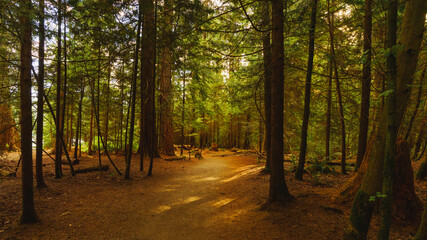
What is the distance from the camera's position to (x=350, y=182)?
529cm

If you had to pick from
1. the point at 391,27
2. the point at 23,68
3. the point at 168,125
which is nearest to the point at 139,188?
the point at 23,68

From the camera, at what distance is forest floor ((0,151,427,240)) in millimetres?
4168

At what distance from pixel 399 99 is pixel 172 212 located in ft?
18.6

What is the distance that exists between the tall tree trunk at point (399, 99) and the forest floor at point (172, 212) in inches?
27.9

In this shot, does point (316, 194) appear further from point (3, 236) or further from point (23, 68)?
point (23, 68)

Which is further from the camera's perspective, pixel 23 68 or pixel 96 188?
pixel 96 188

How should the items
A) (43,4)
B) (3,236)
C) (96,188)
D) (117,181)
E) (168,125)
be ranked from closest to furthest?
(3,236) < (43,4) < (96,188) < (117,181) < (168,125)

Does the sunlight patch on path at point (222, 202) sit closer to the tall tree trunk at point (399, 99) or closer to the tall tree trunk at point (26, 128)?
the tall tree trunk at point (399, 99)

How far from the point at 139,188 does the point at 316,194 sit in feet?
20.9

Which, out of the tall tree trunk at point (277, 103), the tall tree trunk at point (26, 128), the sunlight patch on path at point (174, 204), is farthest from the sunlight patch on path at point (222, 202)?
the tall tree trunk at point (26, 128)

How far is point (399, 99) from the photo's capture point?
2.91 m

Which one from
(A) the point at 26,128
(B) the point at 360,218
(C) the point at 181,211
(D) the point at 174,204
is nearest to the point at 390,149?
(B) the point at 360,218

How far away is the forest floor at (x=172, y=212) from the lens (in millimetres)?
4168

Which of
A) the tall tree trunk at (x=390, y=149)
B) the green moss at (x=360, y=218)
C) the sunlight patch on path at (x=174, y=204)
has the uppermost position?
the tall tree trunk at (x=390, y=149)
